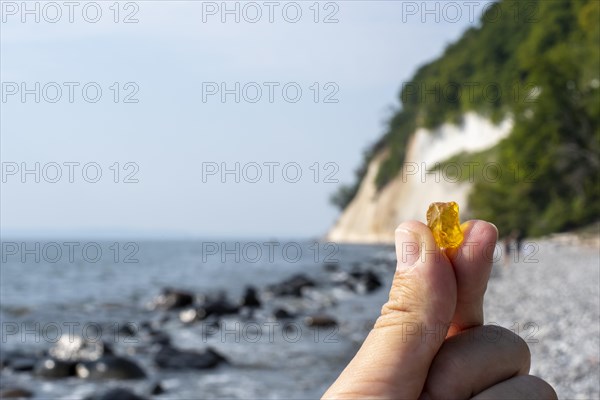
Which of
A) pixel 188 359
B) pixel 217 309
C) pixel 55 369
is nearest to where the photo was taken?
pixel 55 369

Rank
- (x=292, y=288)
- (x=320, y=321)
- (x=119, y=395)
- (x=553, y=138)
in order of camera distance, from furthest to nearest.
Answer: (x=553, y=138), (x=292, y=288), (x=320, y=321), (x=119, y=395)

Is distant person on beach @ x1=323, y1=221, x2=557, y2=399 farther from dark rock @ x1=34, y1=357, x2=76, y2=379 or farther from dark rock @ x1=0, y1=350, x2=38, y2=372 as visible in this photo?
dark rock @ x1=0, y1=350, x2=38, y2=372

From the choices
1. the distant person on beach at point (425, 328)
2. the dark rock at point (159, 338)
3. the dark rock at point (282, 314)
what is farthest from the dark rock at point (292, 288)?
the distant person on beach at point (425, 328)

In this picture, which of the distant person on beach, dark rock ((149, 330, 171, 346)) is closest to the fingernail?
the distant person on beach

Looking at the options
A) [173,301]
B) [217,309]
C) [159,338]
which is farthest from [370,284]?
[159,338]

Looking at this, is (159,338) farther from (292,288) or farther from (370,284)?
(370,284)

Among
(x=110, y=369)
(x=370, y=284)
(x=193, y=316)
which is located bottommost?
(x=370, y=284)

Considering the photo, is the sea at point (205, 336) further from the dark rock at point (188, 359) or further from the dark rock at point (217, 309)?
the dark rock at point (217, 309)

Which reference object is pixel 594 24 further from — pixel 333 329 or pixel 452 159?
pixel 333 329
